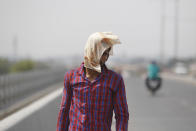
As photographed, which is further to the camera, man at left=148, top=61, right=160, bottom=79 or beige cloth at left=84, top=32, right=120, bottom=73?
man at left=148, top=61, right=160, bottom=79

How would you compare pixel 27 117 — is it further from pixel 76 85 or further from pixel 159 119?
pixel 159 119

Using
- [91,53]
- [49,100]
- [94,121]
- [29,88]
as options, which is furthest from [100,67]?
[29,88]

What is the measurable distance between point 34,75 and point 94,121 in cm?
3002

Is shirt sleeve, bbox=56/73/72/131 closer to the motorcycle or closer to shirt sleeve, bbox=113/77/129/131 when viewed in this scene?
shirt sleeve, bbox=113/77/129/131

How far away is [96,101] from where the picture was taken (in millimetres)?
2971

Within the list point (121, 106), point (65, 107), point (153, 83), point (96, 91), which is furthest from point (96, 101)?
point (153, 83)

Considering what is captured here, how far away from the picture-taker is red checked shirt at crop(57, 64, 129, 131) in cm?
297

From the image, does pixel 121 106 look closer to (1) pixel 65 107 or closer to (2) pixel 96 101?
(2) pixel 96 101

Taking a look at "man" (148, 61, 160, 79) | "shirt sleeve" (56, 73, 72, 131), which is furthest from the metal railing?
"shirt sleeve" (56, 73, 72, 131)

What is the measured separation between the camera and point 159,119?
11.0 meters

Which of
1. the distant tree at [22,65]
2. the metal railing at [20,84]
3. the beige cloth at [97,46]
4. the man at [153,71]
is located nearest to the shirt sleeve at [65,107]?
the beige cloth at [97,46]

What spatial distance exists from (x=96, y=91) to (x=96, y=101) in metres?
0.07

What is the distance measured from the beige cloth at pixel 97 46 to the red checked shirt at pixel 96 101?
99mm

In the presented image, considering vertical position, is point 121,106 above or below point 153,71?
above
